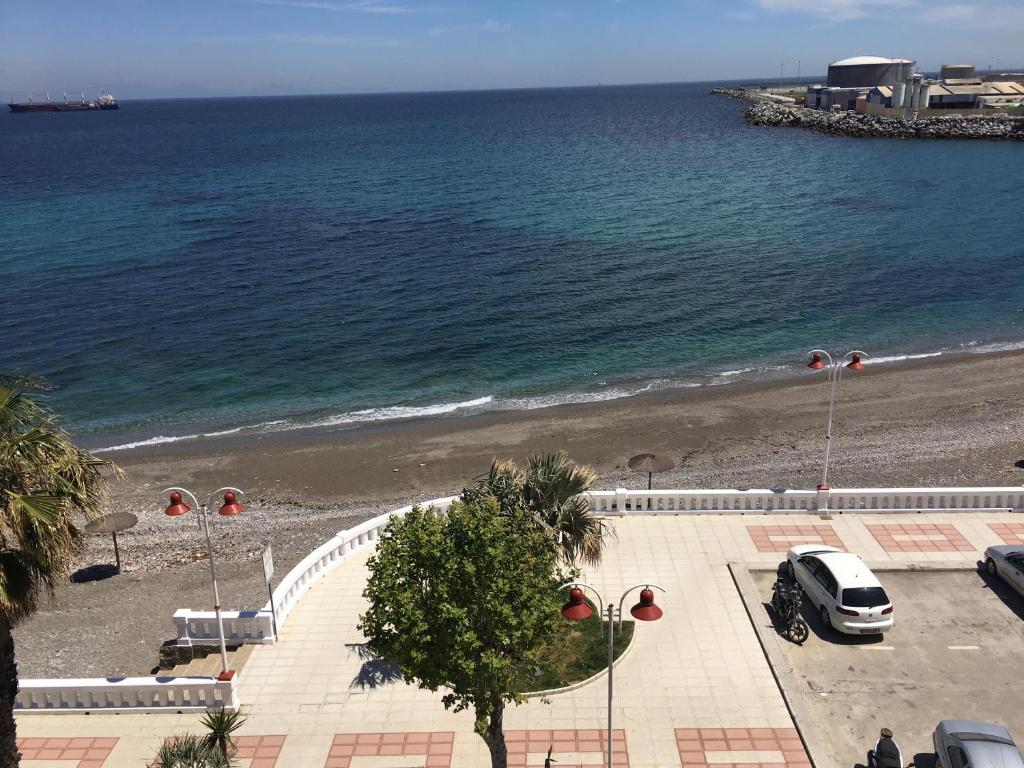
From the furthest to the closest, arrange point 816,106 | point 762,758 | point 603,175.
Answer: point 816,106 < point 603,175 < point 762,758

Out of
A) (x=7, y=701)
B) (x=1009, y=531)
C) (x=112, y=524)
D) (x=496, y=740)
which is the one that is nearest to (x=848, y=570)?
(x=1009, y=531)

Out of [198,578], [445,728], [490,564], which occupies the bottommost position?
[198,578]

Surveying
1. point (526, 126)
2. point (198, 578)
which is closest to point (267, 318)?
point (198, 578)

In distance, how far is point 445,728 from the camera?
15.4m

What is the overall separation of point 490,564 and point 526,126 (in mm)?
186306

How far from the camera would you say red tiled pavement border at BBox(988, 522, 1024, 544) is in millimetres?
21172

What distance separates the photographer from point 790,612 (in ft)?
57.5

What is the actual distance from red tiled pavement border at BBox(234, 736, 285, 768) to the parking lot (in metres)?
9.44

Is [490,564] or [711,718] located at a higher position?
[490,564]

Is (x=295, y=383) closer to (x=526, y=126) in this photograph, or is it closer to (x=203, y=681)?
(x=203, y=681)

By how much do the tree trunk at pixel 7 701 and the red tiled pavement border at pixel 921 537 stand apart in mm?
18657

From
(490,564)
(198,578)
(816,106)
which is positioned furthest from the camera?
(816,106)

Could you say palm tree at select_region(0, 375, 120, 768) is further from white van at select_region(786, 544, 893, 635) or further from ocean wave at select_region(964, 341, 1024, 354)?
ocean wave at select_region(964, 341, 1024, 354)

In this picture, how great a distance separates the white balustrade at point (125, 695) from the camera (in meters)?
16.1
